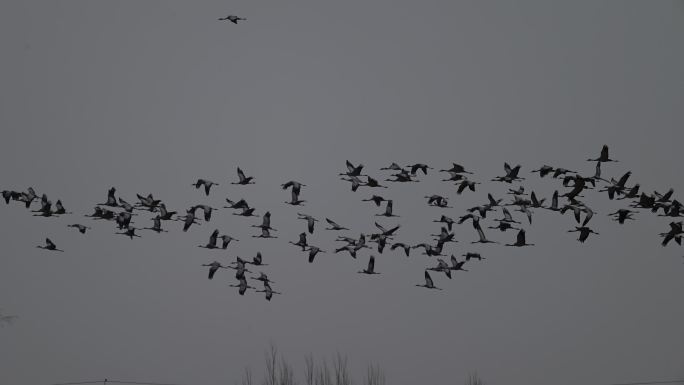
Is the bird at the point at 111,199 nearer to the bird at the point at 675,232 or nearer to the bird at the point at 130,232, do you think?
the bird at the point at 130,232

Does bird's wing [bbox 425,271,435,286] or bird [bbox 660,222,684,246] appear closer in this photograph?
bird [bbox 660,222,684,246]

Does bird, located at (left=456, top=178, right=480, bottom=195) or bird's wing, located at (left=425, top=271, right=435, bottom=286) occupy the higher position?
bird, located at (left=456, top=178, right=480, bottom=195)

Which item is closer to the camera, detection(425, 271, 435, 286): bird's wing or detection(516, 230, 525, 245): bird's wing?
detection(516, 230, 525, 245): bird's wing

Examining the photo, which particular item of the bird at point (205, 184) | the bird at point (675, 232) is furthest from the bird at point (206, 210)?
the bird at point (675, 232)

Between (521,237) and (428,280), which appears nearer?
(521,237)

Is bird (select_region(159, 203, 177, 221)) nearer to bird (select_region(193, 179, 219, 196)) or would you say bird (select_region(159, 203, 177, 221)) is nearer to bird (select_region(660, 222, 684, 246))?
bird (select_region(193, 179, 219, 196))

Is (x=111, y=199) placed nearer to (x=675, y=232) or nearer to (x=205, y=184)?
(x=205, y=184)

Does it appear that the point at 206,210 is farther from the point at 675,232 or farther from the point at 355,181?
the point at 675,232

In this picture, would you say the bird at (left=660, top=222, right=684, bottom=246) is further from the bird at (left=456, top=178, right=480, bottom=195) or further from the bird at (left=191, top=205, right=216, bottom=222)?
the bird at (left=191, top=205, right=216, bottom=222)

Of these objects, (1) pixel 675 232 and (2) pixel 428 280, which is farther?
(2) pixel 428 280

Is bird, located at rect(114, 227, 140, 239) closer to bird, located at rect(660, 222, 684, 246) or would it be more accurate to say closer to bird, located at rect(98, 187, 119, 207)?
bird, located at rect(98, 187, 119, 207)

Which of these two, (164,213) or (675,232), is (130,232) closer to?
(164,213)

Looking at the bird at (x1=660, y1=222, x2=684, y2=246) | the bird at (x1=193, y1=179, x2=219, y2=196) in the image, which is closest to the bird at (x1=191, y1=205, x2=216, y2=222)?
the bird at (x1=193, y1=179, x2=219, y2=196)

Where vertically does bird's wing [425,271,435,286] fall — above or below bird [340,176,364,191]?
below
